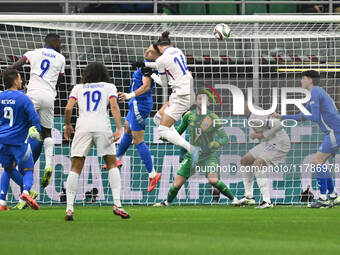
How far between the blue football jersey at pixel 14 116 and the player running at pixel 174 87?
213 cm

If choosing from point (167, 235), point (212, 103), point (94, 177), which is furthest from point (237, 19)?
point (167, 235)

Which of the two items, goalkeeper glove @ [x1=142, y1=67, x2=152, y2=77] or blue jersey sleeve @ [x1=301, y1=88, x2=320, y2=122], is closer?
blue jersey sleeve @ [x1=301, y1=88, x2=320, y2=122]

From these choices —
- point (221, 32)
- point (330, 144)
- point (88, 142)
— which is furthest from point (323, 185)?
point (88, 142)

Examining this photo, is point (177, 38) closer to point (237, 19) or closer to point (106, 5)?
point (237, 19)

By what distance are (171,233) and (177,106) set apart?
5.38m

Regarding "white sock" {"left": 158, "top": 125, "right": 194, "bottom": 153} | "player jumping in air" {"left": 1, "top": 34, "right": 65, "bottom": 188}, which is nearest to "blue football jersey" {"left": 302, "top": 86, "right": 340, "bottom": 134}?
"white sock" {"left": 158, "top": 125, "right": 194, "bottom": 153}

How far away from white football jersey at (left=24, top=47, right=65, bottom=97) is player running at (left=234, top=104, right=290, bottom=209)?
3314 mm

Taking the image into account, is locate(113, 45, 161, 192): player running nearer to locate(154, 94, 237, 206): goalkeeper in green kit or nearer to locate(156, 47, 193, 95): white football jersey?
locate(156, 47, 193, 95): white football jersey

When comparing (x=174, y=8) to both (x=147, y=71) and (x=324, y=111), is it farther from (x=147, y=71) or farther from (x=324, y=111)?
(x=324, y=111)

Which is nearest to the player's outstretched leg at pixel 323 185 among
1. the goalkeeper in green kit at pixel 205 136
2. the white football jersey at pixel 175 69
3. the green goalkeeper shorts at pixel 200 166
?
the goalkeeper in green kit at pixel 205 136

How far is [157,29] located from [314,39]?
9.96 ft

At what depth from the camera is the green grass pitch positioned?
6219 millimetres

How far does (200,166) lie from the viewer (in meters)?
13.5

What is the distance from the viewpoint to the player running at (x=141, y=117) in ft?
43.1
